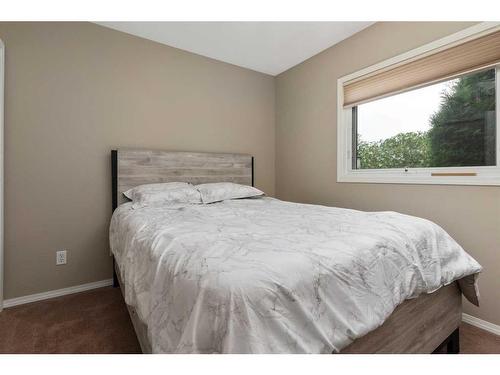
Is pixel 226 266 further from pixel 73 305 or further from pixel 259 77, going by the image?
pixel 259 77

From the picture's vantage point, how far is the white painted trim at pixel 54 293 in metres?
1.99

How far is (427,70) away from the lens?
199 centimetres

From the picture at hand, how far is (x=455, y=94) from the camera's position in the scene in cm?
197

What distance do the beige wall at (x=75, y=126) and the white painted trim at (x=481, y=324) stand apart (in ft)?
8.79

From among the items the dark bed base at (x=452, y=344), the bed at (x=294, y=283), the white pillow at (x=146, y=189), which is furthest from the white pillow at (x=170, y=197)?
the dark bed base at (x=452, y=344)

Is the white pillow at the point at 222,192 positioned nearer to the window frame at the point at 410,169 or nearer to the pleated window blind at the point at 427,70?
the window frame at the point at 410,169

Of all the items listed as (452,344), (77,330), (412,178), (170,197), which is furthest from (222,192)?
(452,344)

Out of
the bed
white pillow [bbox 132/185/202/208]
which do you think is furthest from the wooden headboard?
the bed

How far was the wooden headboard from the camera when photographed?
7.69ft

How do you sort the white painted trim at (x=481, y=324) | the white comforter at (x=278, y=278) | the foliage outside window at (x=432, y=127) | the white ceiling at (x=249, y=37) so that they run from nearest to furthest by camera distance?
the white comforter at (x=278, y=278) < the white painted trim at (x=481, y=324) < the foliage outside window at (x=432, y=127) < the white ceiling at (x=249, y=37)
